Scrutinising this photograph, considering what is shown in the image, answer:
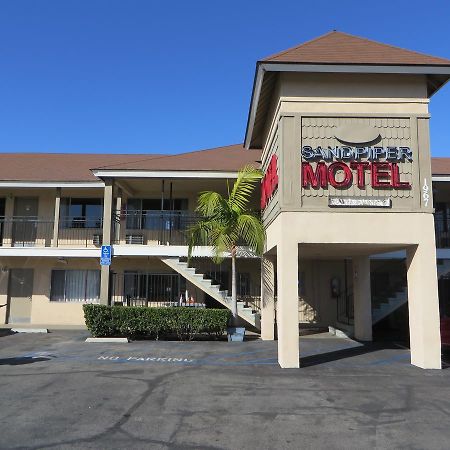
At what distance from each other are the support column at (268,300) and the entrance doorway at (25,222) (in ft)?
34.9

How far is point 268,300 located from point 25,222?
448 inches

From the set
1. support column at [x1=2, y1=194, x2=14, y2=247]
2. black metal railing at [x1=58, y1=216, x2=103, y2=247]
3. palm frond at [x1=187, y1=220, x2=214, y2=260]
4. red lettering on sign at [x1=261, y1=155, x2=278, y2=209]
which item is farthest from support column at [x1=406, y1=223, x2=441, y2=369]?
support column at [x1=2, y1=194, x2=14, y2=247]

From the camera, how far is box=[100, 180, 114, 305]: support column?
16516mm

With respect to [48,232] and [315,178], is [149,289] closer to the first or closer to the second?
[48,232]

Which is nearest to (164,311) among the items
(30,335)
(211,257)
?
(211,257)

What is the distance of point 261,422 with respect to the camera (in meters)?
6.54

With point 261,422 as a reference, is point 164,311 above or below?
above

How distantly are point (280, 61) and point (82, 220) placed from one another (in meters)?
12.3

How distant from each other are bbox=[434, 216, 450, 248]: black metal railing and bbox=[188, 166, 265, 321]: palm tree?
8011 mm

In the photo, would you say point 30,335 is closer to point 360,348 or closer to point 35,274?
point 35,274

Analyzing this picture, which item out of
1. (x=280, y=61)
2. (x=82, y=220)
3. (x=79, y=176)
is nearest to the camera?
(x=280, y=61)

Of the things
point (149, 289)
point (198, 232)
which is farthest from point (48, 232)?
point (198, 232)

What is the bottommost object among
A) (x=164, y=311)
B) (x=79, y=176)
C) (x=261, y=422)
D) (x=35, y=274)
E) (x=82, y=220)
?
(x=261, y=422)

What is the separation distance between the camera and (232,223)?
15172mm
